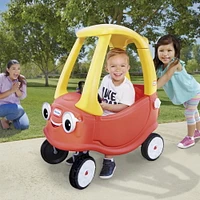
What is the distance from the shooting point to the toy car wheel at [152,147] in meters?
2.58

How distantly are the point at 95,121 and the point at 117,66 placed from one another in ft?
1.71

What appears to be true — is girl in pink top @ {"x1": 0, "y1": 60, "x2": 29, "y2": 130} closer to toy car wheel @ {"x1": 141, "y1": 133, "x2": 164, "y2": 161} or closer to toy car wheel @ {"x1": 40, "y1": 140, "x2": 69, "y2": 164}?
toy car wheel @ {"x1": 40, "y1": 140, "x2": 69, "y2": 164}

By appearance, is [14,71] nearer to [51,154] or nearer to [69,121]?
[51,154]

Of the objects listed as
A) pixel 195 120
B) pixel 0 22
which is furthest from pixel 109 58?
pixel 0 22

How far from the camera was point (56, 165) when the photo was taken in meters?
2.48


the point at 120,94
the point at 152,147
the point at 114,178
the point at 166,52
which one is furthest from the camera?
the point at 166,52

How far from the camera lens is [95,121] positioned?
209cm

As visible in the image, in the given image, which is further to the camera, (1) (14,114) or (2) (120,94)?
(1) (14,114)

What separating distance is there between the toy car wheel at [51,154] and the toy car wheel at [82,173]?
1.61 feet

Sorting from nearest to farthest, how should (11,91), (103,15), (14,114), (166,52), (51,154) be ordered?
(51,154)
(166,52)
(11,91)
(14,114)
(103,15)

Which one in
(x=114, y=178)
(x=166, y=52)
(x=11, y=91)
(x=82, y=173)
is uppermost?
(x=166, y=52)

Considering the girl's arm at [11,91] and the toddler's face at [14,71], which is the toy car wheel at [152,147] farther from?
the toddler's face at [14,71]

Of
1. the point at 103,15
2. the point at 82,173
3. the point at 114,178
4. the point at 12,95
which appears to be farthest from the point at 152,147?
the point at 103,15

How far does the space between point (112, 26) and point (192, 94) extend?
133 cm
